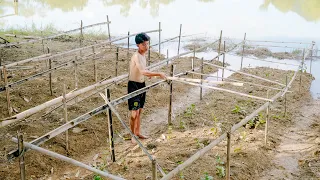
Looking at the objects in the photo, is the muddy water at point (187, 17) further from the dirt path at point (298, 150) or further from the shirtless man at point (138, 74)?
the shirtless man at point (138, 74)

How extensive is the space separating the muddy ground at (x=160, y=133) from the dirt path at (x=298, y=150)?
0.11 m

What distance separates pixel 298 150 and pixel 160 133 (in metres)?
2.09

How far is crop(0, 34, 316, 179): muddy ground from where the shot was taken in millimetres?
4383

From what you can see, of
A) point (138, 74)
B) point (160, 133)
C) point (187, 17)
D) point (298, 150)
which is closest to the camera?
point (138, 74)

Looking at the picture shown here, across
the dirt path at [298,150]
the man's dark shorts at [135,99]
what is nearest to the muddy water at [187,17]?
the dirt path at [298,150]

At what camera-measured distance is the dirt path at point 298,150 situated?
4562mm

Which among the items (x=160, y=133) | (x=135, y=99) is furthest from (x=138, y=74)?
(x=160, y=133)

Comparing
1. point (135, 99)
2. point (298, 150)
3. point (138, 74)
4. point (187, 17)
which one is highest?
point (187, 17)

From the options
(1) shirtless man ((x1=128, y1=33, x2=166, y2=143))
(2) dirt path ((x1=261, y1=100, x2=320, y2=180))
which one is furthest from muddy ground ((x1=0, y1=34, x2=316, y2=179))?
(1) shirtless man ((x1=128, y1=33, x2=166, y2=143))

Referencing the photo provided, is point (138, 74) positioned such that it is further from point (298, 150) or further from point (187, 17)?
point (187, 17)

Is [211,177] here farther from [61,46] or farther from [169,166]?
[61,46]

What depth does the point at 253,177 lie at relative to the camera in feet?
14.4

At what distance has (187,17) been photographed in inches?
678

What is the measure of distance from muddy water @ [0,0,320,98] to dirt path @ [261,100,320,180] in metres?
5.55
